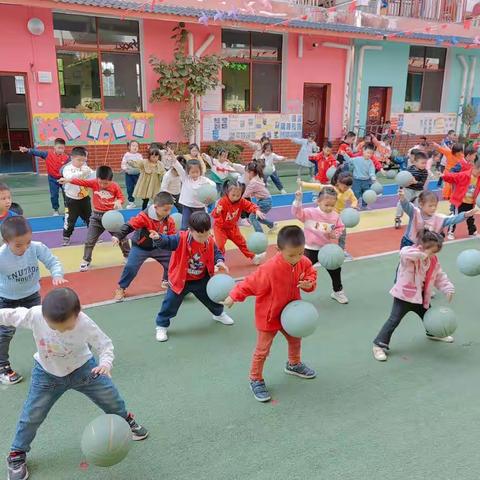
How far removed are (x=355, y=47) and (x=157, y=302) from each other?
15.4m

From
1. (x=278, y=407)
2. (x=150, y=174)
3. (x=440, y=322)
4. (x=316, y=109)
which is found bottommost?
(x=278, y=407)

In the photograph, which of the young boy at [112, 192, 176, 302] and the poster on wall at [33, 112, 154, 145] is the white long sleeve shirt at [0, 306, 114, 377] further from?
the poster on wall at [33, 112, 154, 145]

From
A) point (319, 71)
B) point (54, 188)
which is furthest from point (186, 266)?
point (319, 71)

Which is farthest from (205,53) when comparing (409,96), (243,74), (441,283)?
(441,283)

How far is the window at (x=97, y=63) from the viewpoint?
13188 millimetres

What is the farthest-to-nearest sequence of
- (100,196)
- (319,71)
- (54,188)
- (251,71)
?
(319,71) < (251,71) < (54,188) < (100,196)

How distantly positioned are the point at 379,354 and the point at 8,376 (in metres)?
3.12

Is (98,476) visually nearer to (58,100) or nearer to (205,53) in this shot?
(58,100)

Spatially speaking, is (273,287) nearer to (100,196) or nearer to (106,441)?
(106,441)

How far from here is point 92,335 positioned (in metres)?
2.83

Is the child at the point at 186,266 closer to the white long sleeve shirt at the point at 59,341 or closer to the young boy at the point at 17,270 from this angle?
the young boy at the point at 17,270

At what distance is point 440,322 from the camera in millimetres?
4145

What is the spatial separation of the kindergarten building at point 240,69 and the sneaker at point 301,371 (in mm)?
11066

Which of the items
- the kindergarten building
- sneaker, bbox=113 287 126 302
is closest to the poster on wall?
the kindergarten building
